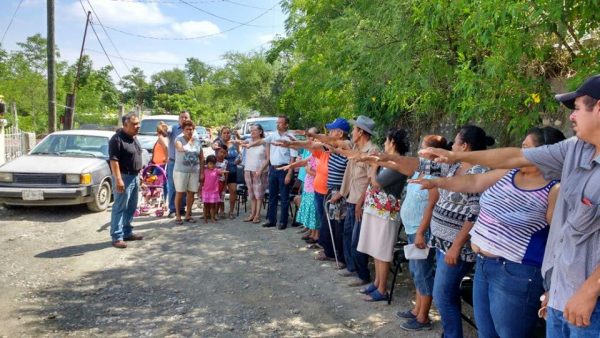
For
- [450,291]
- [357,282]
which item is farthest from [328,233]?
[450,291]

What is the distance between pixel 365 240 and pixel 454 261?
1.67 meters

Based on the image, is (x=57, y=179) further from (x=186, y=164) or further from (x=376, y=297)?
(x=376, y=297)

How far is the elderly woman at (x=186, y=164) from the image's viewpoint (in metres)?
7.79

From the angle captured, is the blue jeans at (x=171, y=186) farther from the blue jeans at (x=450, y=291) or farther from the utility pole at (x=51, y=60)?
the utility pole at (x=51, y=60)

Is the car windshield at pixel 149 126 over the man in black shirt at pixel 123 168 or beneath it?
over

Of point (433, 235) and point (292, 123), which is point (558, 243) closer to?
point (433, 235)

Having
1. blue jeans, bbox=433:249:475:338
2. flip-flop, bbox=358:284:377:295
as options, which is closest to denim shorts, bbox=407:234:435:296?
blue jeans, bbox=433:249:475:338

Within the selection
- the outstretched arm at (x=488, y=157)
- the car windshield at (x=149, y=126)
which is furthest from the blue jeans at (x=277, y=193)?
the car windshield at (x=149, y=126)

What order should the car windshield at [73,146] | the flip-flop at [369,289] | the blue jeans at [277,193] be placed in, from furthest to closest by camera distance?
the car windshield at [73,146], the blue jeans at [277,193], the flip-flop at [369,289]

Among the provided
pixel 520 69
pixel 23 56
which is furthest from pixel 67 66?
pixel 520 69

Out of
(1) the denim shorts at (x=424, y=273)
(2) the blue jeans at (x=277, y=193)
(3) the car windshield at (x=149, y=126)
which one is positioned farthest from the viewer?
(3) the car windshield at (x=149, y=126)

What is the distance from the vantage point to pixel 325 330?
4051 millimetres

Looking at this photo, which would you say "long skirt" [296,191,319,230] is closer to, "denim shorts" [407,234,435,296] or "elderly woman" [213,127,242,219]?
"elderly woman" [213,127,242,219]

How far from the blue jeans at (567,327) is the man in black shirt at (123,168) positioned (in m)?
5.60
